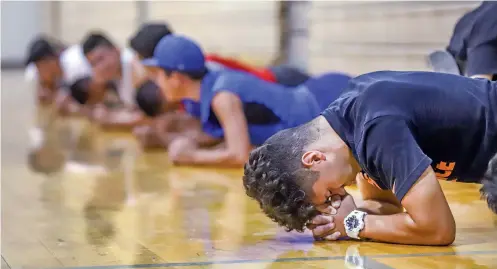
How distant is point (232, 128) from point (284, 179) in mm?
1578

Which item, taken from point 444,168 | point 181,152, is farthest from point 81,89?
point 444,168

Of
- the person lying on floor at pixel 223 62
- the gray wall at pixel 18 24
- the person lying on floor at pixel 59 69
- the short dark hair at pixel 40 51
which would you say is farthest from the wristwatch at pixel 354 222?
the gray wall at pixel 18 24

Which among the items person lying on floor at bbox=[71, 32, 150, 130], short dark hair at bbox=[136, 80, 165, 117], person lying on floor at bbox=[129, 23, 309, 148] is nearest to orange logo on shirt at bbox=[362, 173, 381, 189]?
person lying on floor at bbox=[129, 23, 309, 148]

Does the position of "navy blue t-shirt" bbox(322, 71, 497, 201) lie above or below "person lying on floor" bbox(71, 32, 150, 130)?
above

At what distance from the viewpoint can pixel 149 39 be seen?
15.1 feet

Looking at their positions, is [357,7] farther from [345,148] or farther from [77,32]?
[77,32]

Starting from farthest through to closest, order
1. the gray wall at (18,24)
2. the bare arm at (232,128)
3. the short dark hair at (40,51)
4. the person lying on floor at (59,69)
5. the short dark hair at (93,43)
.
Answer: the gray wall at (18,24), the short dark hair at (40,51), the person lying on floor at (59,69), the short dark hair at (93,43), the bare arm at (232,128)

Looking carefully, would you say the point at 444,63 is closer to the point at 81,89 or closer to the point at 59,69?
the point at 81,89

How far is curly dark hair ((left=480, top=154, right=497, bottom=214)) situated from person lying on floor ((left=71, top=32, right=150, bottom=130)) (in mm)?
3694

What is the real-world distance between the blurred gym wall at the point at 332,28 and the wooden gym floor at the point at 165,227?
137 cm

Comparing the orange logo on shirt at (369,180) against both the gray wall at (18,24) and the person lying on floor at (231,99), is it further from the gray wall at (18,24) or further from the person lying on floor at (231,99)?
the gray wall at (18,24)

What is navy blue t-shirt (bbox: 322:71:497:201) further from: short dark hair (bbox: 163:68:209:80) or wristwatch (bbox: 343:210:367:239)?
short dark hair (bbox: 163:68:209:80)

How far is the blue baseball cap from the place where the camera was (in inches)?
152

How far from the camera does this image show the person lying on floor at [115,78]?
571 cm
